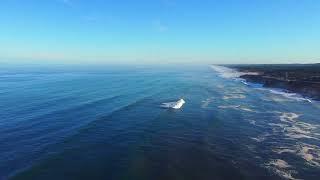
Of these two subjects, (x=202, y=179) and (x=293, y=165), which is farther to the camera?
(x=293, y=165)

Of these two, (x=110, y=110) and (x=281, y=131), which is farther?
(x=110, y=110)

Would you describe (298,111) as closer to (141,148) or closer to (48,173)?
(141,148)

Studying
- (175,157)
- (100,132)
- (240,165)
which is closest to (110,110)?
(100,132)

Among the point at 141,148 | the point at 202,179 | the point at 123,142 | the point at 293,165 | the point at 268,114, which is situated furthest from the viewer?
the point at 268,114

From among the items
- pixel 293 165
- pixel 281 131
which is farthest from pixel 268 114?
pixel 293 165

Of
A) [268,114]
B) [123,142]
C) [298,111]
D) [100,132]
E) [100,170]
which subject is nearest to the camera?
[100,170]

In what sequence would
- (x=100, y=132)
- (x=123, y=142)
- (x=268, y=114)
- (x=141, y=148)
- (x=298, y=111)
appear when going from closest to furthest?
(x=141, y=148) → (x=123, y=142) → (x=100, y=132) → (x=268, y=114) → (x=298, y=111)

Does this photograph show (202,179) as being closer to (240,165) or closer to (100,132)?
(240,165)

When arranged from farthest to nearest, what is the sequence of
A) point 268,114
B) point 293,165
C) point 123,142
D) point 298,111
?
point 298,111, point 268,114, point 123,142, point 293,165

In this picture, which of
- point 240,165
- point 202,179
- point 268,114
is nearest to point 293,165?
point 240,165
